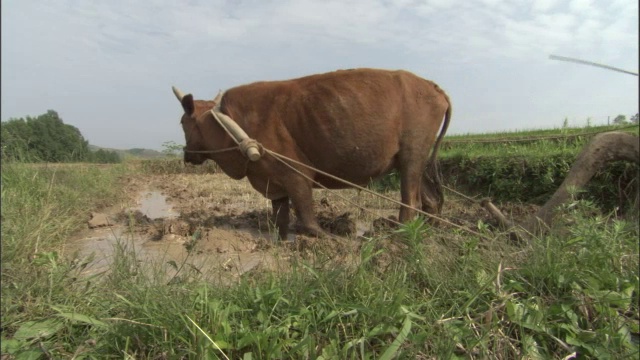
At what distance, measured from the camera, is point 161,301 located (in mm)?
1837

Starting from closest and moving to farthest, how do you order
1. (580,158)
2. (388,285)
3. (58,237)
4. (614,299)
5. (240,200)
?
(614,299), (388,285), (580,158), (58,237), (240,200)

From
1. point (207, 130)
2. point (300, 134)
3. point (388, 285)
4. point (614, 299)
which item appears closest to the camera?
point (614, 299)

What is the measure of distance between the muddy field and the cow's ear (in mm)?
1138

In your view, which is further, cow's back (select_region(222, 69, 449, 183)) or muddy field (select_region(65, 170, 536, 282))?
cow's back (select_region(222, 69, 449, 183))

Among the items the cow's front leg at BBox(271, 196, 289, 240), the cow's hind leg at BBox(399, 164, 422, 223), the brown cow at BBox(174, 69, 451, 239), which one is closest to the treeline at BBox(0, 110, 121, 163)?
the brown cow at BBox(174, 69, 451, 239)

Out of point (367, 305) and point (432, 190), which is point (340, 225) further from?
point (367, 305)

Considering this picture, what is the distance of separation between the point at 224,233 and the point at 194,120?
125cm

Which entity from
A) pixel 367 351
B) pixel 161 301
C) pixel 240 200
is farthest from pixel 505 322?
pixel 240 200

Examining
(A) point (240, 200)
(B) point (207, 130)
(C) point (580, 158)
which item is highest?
→ (B) point (207, 130)

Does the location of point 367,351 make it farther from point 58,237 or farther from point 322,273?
point 58,237

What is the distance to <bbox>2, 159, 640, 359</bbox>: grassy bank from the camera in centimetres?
170

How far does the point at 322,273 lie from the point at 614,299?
1304 millimetres

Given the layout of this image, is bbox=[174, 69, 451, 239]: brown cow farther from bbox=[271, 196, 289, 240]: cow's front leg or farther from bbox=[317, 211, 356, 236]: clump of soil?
bbox=[317, 211, 356, 236]: clump of soil

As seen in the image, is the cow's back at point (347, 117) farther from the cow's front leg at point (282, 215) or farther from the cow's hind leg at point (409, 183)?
the cow's front leg at point (282, 215)
